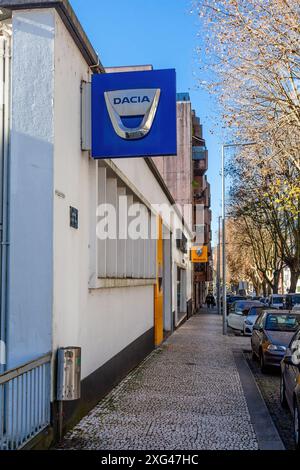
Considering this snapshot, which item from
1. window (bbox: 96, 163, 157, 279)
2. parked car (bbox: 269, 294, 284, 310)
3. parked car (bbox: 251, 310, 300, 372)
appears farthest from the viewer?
parked car (bbox: 269, 294, 284, 310)

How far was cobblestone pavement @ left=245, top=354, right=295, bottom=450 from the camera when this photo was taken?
6.52 metres

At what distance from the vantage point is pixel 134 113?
279 inches

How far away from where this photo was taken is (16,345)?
5723mm

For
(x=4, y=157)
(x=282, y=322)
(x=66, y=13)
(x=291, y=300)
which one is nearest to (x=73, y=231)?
(x=4, y=157)

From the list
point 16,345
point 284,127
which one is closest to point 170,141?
point 16,345

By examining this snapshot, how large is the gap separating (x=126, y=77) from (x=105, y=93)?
363 mm

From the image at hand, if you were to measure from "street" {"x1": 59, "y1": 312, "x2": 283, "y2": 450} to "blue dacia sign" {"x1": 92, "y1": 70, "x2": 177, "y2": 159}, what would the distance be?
3.60m

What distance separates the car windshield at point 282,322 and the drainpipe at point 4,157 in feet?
25.5

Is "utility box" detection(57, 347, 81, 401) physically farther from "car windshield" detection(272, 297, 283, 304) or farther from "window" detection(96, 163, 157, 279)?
"car windshield" detection(272, 297, 283, 304)

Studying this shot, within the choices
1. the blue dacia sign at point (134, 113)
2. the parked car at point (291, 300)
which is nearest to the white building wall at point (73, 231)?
the blue dacia sign at point (134, 113)

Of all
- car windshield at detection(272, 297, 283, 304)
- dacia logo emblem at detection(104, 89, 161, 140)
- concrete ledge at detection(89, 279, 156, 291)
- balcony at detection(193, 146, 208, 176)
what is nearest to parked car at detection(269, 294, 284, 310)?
car windshield at detection(272, 297, 283, 304)

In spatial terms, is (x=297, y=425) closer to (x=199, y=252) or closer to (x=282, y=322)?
(x=282, y=322)

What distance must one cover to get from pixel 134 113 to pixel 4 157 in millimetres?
1988

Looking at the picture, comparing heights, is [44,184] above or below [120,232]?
above
